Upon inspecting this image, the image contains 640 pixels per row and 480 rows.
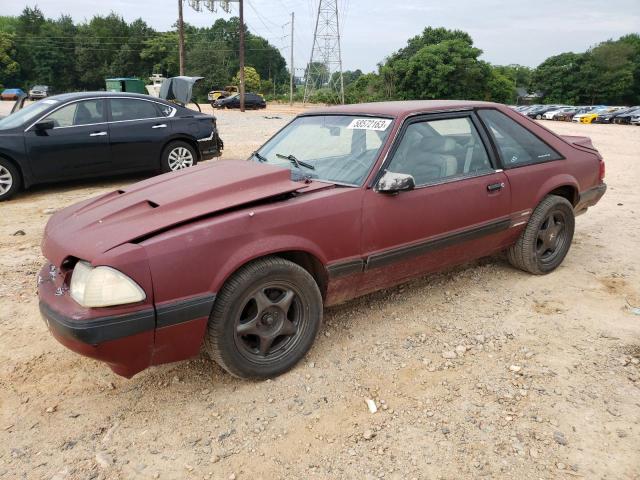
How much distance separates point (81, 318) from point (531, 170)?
11.2 feet

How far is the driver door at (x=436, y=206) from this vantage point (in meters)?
3.05

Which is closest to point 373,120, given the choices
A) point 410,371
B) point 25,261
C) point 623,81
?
point 410,371

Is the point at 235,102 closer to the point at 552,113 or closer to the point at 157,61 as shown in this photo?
the point at 552,113

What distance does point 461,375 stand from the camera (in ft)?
9.23

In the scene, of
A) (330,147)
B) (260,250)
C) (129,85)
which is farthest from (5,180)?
(129,85)

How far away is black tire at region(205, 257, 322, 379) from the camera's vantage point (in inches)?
97.8

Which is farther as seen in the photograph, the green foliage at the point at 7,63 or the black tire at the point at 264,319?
the green foliage at the point at 7,63

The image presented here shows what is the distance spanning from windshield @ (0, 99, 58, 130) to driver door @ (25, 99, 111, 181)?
0.19m

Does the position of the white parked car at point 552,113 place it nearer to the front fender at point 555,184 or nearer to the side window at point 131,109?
the side window at point 131,109

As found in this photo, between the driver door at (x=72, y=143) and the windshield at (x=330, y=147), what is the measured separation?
470 cm

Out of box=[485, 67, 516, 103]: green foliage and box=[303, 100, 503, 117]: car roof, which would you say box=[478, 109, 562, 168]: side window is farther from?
box=[485, 67, 516, 103]: green foliage

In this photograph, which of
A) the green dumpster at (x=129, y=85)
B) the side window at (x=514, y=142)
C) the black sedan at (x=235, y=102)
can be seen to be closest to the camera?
the side window at (x=514, y=142)

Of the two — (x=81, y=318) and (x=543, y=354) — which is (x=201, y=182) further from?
(x=543, y=354)

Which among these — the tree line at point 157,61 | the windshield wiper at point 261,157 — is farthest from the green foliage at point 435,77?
the windshield wiper at point 261,157
